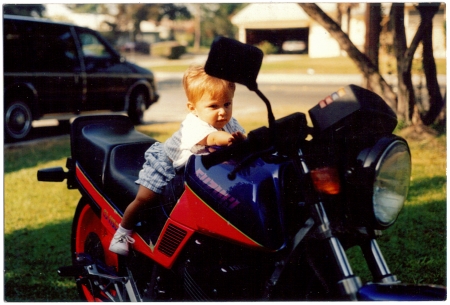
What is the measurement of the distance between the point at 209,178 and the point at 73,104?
616 cm

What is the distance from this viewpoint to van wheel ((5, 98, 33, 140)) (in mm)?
7303

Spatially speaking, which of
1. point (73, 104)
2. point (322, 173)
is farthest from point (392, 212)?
point (73, 104)

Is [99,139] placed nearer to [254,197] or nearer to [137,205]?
[137,205]

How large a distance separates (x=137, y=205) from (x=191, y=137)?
0.40 m

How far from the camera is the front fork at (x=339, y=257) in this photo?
164 centimetres

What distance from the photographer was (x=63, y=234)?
163 inches

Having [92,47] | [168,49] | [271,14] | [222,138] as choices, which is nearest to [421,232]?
[271,14]

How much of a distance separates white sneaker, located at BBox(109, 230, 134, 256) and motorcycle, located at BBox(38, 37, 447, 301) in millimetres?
114

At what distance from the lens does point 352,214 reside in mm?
1655

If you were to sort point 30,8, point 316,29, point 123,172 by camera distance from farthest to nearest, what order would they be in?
point 316,29 → point 30,8 → point 123,172

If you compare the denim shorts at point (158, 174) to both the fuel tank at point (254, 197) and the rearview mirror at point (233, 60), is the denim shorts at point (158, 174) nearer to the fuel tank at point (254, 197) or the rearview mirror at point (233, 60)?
the fuel tank at point (254, 197)

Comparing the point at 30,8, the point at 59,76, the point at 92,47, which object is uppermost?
the point at 30,8

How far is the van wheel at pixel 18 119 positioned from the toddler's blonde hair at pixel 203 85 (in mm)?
5796

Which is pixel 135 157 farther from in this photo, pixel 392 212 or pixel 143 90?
pixel 143 90
